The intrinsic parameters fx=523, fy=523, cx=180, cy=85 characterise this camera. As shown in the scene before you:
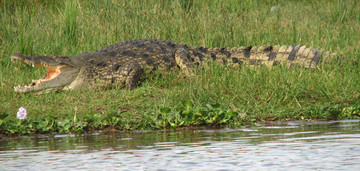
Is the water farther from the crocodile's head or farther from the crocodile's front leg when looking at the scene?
the crocodile's front leg

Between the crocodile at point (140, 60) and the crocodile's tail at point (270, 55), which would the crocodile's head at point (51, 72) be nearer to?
the crocodile at point (140, 60)

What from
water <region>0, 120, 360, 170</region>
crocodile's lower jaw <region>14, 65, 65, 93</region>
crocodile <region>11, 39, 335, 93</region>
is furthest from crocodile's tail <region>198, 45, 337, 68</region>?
water <region>0, 120, 360, 170</region>

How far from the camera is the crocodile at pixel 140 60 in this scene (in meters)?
7.26

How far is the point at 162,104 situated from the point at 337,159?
2747mm

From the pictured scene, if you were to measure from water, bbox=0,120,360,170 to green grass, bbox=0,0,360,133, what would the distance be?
1.40 ft

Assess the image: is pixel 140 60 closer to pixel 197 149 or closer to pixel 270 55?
pixel 270 55

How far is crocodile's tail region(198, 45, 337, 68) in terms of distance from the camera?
757 cm

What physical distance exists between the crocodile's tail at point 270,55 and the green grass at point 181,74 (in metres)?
0.46

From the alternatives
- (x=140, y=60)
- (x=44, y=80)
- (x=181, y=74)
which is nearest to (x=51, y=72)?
(x=44, y=80)

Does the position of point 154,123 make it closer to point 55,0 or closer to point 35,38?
point 35,38

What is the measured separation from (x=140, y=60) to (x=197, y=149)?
13.3 feet

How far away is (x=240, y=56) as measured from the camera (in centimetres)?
804

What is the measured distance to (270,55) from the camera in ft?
26.0

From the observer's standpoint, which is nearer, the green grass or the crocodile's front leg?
the green grass
